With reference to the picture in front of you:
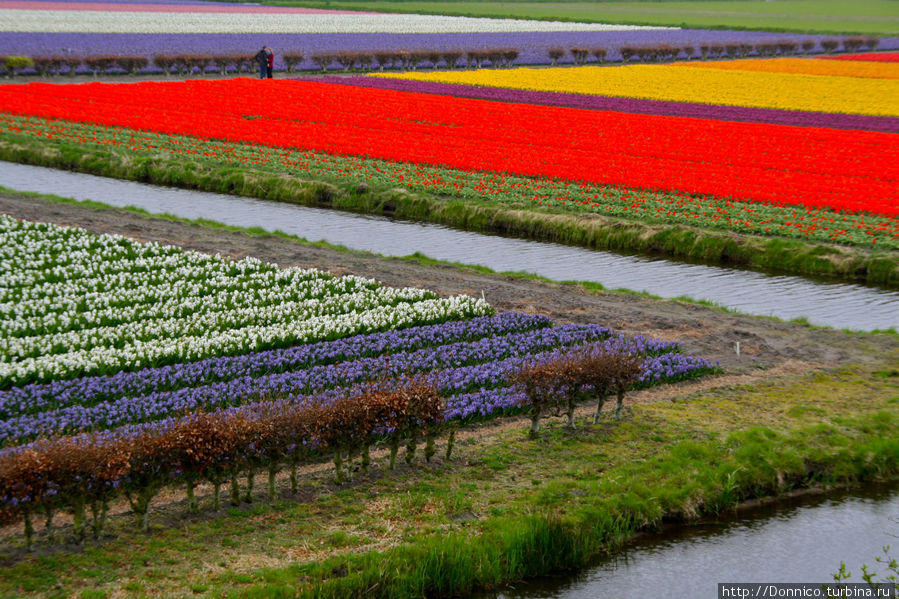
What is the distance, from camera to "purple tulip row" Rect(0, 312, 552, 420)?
55.4ft

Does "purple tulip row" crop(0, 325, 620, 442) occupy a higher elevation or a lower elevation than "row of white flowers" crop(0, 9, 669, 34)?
lower

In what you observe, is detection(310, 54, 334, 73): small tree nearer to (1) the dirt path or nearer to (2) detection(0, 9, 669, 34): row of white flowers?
(2) detection(0, 9, 669, 34): row of white flowers

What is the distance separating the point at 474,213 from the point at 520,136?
14.9 metres

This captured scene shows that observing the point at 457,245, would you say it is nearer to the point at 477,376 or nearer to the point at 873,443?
the point at 477,376

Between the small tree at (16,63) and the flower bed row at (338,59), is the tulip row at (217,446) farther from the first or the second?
the flower bed row at (338,59)

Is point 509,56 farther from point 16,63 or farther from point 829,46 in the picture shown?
point 829,46

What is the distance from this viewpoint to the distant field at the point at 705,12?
145 metres

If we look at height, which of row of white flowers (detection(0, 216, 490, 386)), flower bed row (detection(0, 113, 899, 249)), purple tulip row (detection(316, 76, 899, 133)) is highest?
purple tulip row (detection(316, 76, 899, 133))

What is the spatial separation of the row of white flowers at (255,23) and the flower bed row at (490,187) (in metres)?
56.2

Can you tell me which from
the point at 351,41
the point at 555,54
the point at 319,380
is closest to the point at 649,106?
the point at 555,54

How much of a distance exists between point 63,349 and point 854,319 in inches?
657

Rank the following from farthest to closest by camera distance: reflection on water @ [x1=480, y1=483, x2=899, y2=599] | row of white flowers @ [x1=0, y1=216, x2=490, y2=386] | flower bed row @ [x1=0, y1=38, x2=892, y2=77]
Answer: flower bed row @ [x1=0, y1=38, x2=892, y2=77], row of white flowers @ [x1=0, y1=216, x2=490, y2=386], reflection on water @ [x1=480, y1=483, x2=899, y2=599]

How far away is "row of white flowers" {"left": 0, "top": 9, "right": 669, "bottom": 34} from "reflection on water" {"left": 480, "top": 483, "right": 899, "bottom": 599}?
93.2 metres

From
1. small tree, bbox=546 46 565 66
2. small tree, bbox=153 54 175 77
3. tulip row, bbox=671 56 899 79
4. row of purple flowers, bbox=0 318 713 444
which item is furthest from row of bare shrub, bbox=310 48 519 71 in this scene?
row of purple flowers, bbox=0 318 713 444
